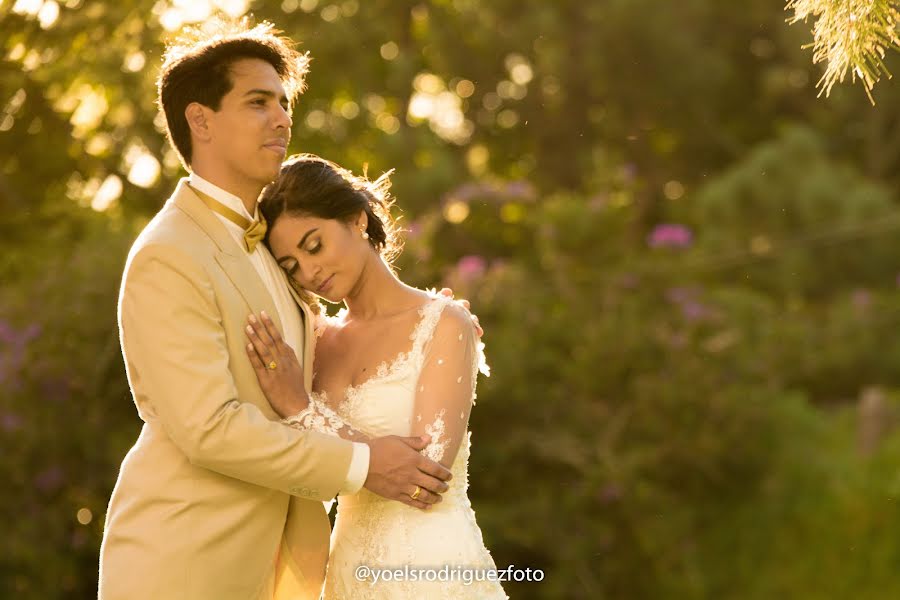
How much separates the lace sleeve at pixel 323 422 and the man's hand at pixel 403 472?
0.22 ft

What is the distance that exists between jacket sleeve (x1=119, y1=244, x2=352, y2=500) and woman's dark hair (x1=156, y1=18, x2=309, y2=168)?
427mm

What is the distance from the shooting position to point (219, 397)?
306 cm

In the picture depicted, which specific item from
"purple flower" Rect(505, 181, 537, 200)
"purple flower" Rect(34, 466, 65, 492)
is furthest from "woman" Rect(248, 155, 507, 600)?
"purple flower" Rect(505, 181, 537, 200)

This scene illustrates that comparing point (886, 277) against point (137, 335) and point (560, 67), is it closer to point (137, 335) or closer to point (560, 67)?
point (560, 67)

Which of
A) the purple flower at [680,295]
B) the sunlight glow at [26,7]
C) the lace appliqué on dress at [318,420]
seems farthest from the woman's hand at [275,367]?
the purple flower at [680,295]

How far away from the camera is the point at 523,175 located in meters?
16.0

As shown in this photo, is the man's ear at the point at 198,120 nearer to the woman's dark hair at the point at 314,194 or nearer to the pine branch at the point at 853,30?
the woman's dark hair at the point at 314,194

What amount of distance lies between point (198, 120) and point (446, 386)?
3.03 ft

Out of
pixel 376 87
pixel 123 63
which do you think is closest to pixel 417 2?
pixel 376 87

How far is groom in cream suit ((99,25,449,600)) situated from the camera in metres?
3.08

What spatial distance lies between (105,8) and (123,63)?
121 cm

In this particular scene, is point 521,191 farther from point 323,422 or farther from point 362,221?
point 323,422

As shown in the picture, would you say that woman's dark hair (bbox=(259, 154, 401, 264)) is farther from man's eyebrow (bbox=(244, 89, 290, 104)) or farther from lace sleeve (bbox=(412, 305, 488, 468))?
lace sleeve (bbox=(412, 305, 488, 468))

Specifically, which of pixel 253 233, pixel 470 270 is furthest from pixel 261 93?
pixel 470 270
